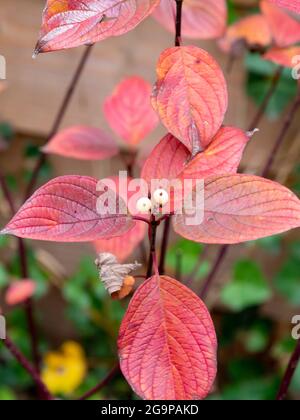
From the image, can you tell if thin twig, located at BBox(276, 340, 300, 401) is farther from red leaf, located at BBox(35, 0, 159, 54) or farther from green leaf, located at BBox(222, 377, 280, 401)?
green leaf, located at BBox(222, 377, 280, 401)

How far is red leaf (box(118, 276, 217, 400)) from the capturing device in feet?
1.66

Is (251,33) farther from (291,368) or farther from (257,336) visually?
(257,336)

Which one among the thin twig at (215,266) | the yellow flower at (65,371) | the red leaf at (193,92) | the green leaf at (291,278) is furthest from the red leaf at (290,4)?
the yellow flower at (65,371)

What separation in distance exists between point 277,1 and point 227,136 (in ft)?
0.39

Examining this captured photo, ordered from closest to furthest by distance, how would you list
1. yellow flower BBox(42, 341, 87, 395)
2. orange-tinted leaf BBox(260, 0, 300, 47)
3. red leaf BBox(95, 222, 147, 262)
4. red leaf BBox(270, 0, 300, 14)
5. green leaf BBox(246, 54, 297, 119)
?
1. red leaf BBox(270, 0, 300, 14)
2. red leaf BBox(95, 222, 147, 262)
3. orange-tinted leaf BBox(260, 0, 300, 47)
4. green leaf BBox(246, 54, 297, 119)
5. yellow flower BBox(42, 341, 87, 395)

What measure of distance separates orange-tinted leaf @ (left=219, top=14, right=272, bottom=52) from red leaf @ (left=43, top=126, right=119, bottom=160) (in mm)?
220

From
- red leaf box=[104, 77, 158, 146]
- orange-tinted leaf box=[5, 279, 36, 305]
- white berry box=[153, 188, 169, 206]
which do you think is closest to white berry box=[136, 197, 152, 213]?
white berry box=[153, 188, 169, 206]

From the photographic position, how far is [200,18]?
0.78m

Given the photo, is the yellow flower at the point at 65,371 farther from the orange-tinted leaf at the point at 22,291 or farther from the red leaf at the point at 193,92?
the red leaf at the point at 193,92

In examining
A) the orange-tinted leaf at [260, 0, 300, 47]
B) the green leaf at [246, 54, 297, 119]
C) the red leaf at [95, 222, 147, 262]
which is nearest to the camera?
the red leaf at [95, 222, 147, 262]

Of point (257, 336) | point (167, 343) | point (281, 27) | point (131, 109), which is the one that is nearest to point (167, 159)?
point (167, 343)

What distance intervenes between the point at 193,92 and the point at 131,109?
27cm
